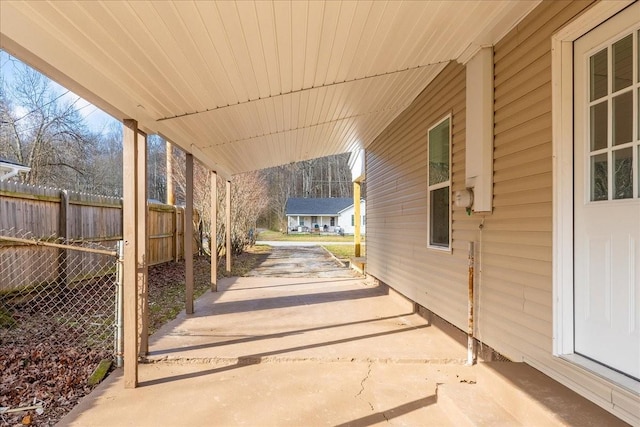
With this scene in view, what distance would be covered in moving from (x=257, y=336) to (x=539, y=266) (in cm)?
300

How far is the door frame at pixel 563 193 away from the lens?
8.44 ft

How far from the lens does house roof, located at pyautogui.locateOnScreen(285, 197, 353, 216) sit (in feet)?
142

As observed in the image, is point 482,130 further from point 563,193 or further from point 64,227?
point 64,227

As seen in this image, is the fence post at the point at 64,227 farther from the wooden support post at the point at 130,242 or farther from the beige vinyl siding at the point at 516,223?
the beige vinyl siding at the point at 516,223

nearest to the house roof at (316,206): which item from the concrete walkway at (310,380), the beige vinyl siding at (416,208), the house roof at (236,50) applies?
the beige vinyl siding at (416,208)

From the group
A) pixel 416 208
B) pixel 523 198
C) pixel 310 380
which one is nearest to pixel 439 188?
pixel 416 208

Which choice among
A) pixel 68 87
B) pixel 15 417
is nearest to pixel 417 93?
pixel 68 87

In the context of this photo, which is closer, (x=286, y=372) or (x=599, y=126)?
(x=599, y=126)

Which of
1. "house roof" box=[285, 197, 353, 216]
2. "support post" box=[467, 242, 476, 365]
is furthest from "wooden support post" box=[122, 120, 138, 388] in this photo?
"house roof" box=[285, 197, 353, 216]

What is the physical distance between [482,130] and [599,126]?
1.09 m

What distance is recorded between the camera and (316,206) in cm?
4388

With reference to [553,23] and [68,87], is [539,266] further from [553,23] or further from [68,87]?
[68,87]

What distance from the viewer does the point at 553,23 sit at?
8.77 feet

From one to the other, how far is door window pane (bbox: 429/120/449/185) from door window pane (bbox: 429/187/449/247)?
16 cm
